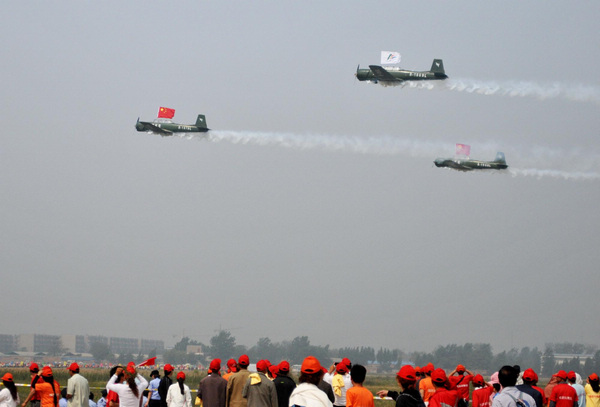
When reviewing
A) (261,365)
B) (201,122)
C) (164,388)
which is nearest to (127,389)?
(164,388)

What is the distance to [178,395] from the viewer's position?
713 inches

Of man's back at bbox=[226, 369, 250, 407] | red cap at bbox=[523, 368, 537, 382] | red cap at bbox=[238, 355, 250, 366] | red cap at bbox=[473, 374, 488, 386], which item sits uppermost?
red cap at bbox=[523, 368, 537, 382]

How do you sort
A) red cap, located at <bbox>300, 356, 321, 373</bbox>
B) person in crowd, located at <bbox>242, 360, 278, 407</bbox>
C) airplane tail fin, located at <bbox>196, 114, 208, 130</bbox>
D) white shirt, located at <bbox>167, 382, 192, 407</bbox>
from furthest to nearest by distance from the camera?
airplane tail fin, located at <bbox>196, 114, 208, 130</bbox> < white shirt, located at <bbox>167, 382, 192, 407</bbox> < person in crowd, located at <bbox>242, 360, 278, 407</bbox> < red cap, located at <bbox>300, 356, 321, 373</bbox>

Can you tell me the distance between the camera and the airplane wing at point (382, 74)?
55.7 m

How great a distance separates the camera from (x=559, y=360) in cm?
11388

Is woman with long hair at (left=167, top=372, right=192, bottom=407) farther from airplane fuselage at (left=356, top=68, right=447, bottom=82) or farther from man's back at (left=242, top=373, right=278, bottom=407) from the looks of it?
airplane fuselage at (left=356, top=68, right=447, bottom=82)

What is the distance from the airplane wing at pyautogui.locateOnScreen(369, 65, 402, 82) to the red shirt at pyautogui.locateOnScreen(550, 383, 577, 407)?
42007 mm

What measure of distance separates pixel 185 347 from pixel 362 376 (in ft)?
463

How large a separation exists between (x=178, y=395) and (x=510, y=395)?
9.60 meters

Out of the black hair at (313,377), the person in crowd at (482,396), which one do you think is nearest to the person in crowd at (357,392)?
the black hair at (313,377)

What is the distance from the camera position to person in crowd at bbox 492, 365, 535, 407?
1062 cm

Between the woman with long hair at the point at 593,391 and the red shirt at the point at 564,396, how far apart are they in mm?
2646

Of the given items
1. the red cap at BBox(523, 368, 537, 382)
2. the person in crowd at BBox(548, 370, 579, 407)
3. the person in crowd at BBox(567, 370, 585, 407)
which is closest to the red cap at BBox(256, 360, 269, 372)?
the red cap at BBox(523, 368, 537, 382)

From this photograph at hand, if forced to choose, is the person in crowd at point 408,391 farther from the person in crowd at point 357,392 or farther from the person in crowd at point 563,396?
the person in crowd at point 563,396
